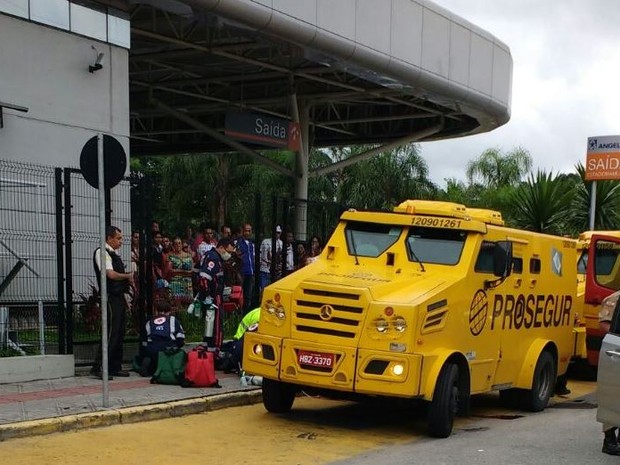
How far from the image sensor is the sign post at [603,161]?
22.9 metres

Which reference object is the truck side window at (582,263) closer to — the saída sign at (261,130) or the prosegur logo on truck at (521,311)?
the prosegur logo on truck at (521,311)

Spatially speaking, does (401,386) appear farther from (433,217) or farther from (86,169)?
(86,169)

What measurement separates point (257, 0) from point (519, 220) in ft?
40.8

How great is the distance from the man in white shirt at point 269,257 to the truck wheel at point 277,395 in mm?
4411

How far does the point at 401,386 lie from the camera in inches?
316

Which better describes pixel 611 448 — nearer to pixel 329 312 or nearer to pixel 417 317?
pixel 417 317

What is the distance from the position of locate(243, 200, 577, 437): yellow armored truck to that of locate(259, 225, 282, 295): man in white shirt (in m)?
4.12

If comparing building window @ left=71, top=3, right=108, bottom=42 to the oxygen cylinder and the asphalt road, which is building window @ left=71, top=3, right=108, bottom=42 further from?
the asphalt road

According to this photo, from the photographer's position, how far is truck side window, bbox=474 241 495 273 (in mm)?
9188

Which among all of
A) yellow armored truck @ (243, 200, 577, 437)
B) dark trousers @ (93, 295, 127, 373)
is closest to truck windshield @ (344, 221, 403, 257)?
yellow armored truck @ (243, 200, 577, 437)

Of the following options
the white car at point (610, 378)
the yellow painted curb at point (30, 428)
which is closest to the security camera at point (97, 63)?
the yellow painted curb at point (30, 428)

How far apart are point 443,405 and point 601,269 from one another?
18.6 feet

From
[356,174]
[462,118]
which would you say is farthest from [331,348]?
[356,174]

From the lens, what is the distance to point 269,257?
15.4 meters
